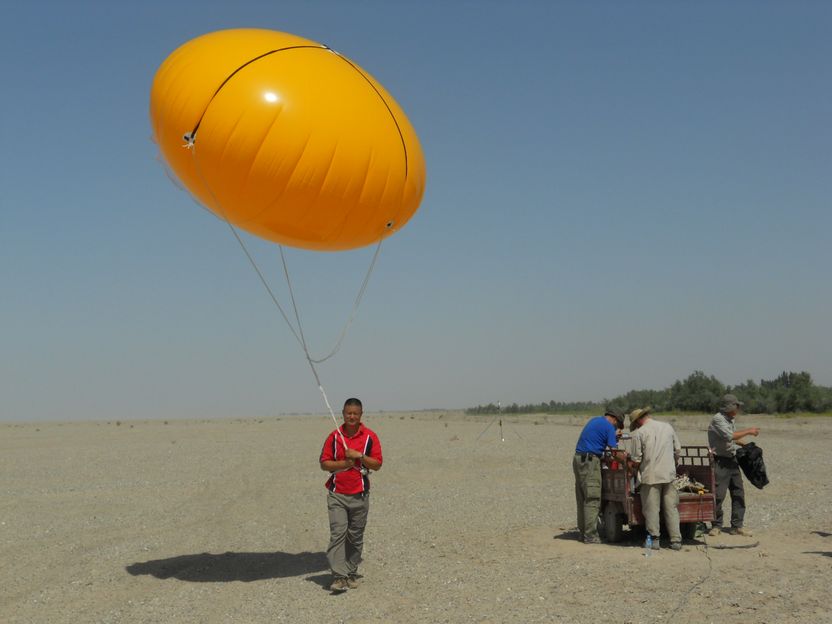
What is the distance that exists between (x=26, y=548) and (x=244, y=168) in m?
7.69

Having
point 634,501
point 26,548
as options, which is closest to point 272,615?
point 634,501

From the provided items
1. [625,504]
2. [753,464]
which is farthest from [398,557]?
[753,464]

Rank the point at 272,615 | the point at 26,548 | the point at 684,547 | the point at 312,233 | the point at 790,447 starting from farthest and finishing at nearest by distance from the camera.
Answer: the point at 790,447 → the point at 26,548 → the point at 684,547 → the point at 312,233 → the point at 272,615

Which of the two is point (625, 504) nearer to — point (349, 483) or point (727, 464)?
point (727, 464)

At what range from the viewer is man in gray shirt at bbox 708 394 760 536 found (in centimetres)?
1159

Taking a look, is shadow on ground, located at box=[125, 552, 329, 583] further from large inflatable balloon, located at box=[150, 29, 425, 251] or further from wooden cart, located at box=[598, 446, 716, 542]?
large inflatable balloon, located at box=[150, 29, 425, 251]

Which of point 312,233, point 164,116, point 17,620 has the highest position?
point 164,116

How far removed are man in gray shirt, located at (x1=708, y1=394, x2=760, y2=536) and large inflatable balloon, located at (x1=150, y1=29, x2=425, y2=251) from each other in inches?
230

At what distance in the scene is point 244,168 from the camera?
8336 millimetres

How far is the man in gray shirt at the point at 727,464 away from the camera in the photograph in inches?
456

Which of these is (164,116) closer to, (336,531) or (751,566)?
(336,531)

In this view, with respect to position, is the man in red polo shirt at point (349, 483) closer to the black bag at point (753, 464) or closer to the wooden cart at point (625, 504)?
the wooden cart at point (625, 504)

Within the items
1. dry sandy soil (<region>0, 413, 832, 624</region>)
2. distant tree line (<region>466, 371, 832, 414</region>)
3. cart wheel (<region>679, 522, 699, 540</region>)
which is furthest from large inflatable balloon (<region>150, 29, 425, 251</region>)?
distant tree line (<region>466, 371, 832, 414</region>)

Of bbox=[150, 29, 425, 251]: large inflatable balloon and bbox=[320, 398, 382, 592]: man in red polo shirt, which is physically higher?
bbox=[150, 29, 425, 251]: large inflatable balloon
